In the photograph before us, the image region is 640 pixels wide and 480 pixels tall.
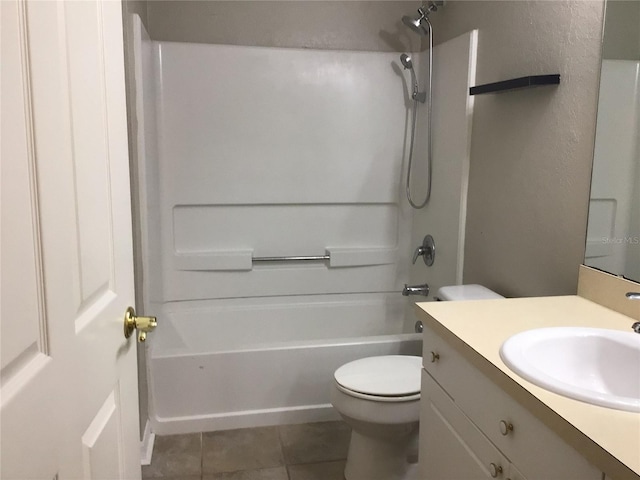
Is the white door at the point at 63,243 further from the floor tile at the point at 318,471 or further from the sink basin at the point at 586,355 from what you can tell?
the floor tile at the point at 318,471

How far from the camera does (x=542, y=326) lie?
4.46 feet

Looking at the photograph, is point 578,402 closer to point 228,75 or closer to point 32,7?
point 32,7

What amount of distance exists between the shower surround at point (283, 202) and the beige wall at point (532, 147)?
0.28m

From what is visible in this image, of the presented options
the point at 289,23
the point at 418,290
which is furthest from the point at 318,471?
the point at 289,23

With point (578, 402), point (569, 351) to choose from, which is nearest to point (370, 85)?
point (569, 351)

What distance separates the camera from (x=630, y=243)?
1496mm

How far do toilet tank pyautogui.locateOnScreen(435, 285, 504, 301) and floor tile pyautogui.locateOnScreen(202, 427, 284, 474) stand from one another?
981 millimetres

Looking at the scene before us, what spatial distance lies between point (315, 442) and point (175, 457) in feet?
1.98

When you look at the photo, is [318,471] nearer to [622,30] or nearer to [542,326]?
[542,326]

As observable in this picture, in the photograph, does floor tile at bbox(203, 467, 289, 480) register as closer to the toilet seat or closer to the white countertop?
the toilet seat

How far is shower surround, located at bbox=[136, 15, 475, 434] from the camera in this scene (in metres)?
2.73

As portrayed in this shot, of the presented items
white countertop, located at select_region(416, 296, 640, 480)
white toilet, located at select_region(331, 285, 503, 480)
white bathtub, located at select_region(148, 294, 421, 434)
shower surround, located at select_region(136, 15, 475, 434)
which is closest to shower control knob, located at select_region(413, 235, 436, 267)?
shower surround, located at select_region(136, 15, 475, 434)

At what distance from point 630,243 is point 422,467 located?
0.87 m

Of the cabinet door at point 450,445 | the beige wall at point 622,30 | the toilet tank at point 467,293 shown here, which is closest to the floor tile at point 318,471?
the cabinet door at point 450,445
